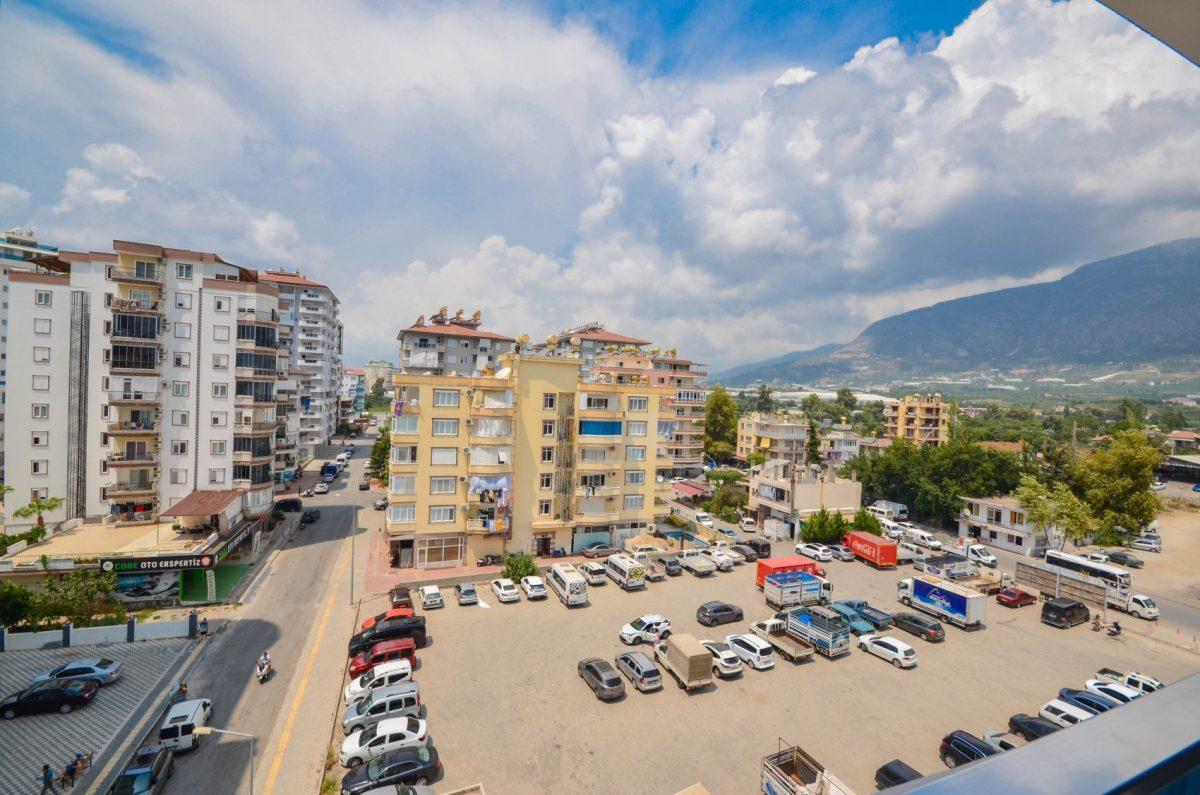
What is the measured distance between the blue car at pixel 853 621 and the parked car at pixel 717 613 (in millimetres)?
5134

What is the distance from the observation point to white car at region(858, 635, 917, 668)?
24.2m

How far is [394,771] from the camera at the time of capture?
1612 cm

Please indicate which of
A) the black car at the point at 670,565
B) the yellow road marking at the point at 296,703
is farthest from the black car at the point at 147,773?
the black car at the point at 670,565

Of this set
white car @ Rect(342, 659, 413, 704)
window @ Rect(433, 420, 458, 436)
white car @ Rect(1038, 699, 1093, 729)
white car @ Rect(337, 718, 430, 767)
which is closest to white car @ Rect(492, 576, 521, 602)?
white car @ Rect(342, 659, 413, 704)

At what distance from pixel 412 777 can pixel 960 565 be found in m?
35.4

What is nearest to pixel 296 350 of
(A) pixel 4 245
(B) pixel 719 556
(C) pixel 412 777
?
(A) pixel 4 245

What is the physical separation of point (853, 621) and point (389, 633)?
22873mm

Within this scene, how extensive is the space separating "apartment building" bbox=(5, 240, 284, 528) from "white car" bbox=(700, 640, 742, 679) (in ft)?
105

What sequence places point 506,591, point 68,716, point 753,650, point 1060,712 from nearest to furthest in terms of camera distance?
point 1060,712 → point 68,716 → point 753,650 → point 506,591

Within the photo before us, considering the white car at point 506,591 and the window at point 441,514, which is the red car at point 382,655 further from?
the window at point 441,514

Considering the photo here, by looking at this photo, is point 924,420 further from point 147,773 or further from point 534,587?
point 147,773

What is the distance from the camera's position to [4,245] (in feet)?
237

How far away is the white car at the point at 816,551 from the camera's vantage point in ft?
128

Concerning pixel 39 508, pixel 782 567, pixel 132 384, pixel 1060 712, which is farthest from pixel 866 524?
pixel 39 508
